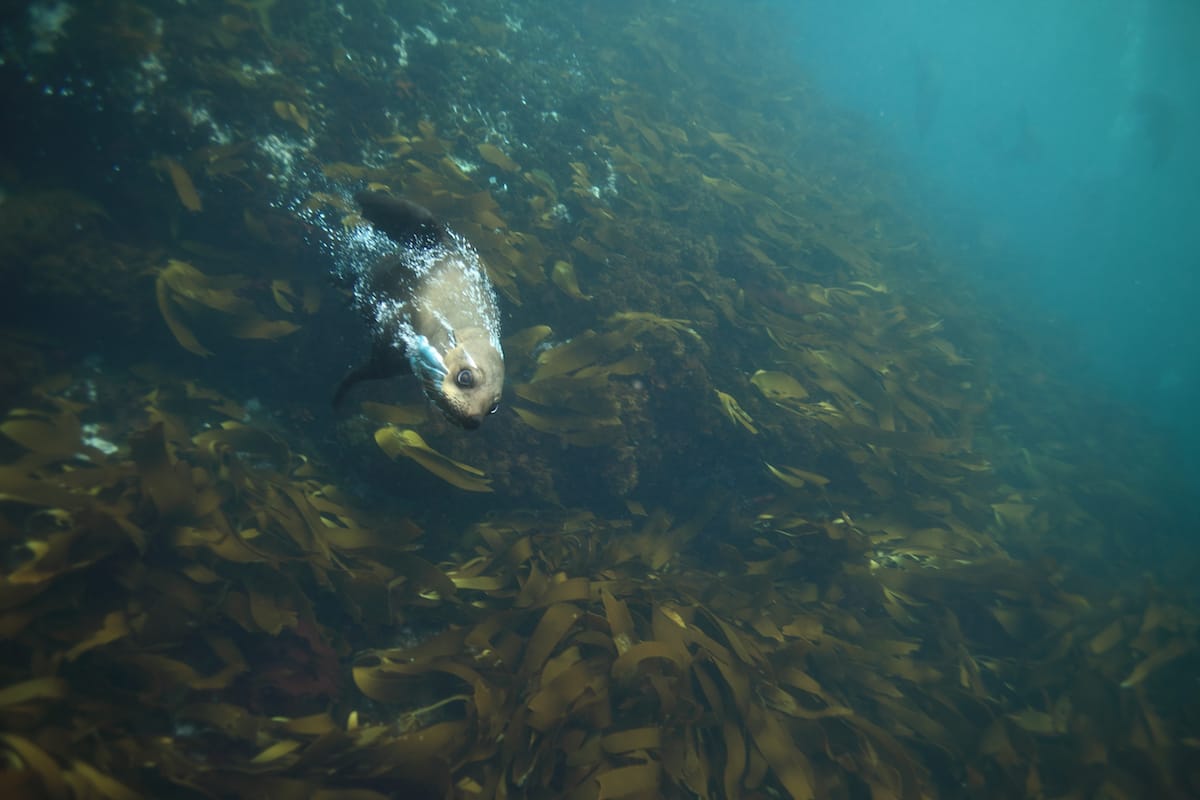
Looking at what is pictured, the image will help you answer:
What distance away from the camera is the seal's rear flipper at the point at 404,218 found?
2.09 meters

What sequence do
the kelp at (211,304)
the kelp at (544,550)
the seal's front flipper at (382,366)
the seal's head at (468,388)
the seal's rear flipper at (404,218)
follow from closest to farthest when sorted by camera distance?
1. the seal's head at (468,388)
2. the seal's front flipper at (382,366)
3. the seal's rear flipper at (404,218)
4. the kelp at (544,550)
5. the kelp at (211,304)

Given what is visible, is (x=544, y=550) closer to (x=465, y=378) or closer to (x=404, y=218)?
(x=465, y=378)

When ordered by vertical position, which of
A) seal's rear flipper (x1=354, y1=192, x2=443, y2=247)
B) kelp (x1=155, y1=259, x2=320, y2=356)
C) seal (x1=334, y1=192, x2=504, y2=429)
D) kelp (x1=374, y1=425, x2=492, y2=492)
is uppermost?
seal's rear flipper (x1=354, y1=192, x2=443, y2=247)

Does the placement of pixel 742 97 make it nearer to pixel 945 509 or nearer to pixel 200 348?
pixel 945 509

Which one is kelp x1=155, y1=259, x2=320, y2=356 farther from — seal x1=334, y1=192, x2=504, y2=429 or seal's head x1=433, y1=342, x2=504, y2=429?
seal's head x1=433, y1=342, x2=504, y2=429

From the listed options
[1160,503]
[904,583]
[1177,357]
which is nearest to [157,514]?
[904,583]

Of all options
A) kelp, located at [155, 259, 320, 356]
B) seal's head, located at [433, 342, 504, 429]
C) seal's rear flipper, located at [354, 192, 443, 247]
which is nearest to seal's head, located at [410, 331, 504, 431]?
seal's head, located at [433, 342, 504, 429]

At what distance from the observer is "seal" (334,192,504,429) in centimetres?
164

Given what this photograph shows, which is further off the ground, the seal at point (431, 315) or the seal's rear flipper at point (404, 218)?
the seal's rear flipper at point (404, 218)

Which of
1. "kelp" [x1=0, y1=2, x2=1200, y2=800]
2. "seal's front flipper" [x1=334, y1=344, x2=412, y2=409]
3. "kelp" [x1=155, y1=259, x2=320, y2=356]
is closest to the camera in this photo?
"seal's front flipper" [x1=334, y1=344, x2=412, y2=409]

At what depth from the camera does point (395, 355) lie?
193 cm

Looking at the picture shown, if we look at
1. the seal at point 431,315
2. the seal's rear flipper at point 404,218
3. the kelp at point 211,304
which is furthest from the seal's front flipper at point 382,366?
the kelp at point 211,304

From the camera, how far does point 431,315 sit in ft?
6.00

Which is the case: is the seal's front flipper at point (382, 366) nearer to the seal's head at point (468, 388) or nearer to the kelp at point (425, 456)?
the seal's head at point (468, 388)
